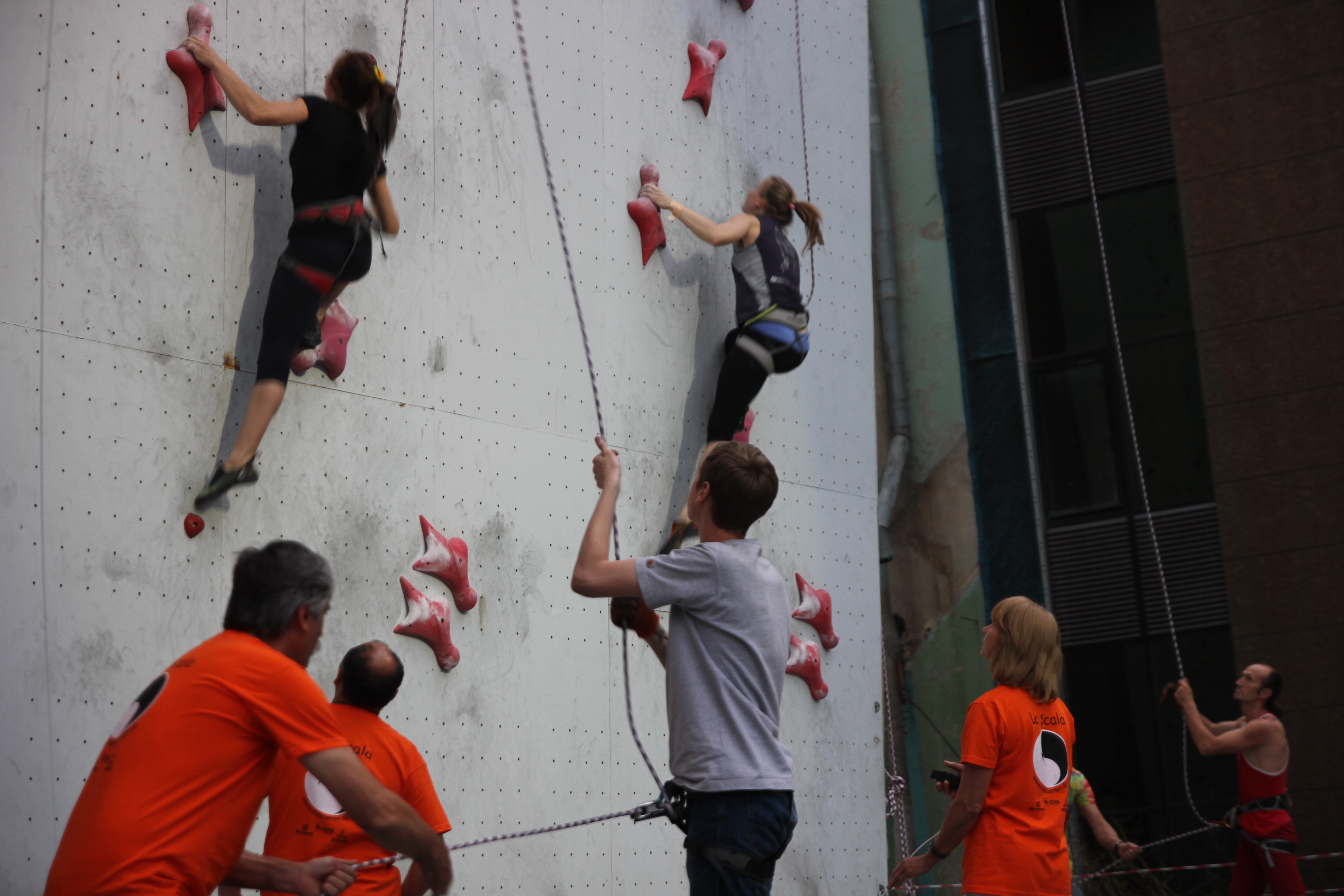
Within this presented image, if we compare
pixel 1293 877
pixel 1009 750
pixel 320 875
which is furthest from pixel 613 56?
pixel 1293 877

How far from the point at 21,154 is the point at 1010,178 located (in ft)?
26.5

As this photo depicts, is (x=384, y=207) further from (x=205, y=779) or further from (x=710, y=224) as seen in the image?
(x=205, y=779)

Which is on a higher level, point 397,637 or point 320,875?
point 397,637

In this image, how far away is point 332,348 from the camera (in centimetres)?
402

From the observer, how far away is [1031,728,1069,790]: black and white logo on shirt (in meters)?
3.16

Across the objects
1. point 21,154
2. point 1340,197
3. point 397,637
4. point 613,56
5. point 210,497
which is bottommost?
point 397,637

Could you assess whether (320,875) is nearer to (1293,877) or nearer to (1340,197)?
(1293,877)

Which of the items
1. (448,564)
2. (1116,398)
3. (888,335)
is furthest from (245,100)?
(1116,398)

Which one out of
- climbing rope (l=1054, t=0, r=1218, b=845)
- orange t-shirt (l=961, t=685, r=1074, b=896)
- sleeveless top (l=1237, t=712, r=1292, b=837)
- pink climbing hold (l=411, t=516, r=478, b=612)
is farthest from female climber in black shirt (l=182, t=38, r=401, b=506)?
climbing rope (l=1054, t=0, r=1218, b=845)

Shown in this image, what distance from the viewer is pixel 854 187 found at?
6770mm

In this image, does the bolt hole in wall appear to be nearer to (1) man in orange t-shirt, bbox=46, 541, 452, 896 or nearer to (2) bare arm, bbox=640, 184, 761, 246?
(2) bare arm, bbox=640, 184, 761, 246

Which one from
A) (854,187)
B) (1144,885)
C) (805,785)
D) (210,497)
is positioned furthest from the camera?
(1144,885)

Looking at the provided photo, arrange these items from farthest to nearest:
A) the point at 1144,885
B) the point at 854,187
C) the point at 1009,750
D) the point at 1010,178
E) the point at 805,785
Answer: the point at 1010,178 → the point at 1144,885 → the point at 854,187 → the point at 805,785 → the point at 1009,750

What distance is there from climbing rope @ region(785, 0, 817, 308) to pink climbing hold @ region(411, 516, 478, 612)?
2.80 meters
